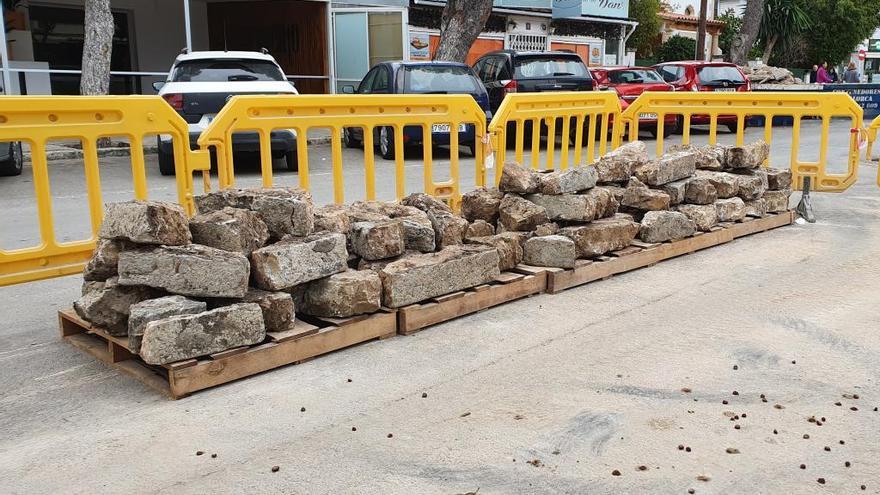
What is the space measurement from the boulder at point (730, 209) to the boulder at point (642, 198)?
90 centimetres

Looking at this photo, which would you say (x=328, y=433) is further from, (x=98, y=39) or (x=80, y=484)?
(x=98, y=39)

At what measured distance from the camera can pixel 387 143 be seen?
1399 cm

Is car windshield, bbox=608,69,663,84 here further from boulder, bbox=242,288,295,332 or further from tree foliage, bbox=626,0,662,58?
tree foliage, bbox=626,0,662,58

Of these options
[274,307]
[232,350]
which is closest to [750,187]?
[274,307]

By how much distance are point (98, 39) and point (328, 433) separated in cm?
1319

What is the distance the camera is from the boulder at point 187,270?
13.9 ft

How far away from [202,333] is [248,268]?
42 cm

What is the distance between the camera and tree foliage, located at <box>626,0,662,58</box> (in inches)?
1411

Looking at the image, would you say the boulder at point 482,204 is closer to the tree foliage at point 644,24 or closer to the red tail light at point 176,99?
the red tail light at point 176,99

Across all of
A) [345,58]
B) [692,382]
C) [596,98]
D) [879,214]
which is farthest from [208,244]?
[345,58]

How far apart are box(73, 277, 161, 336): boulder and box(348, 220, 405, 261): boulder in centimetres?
124

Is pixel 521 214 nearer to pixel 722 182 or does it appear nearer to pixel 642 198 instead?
pixel 642 198

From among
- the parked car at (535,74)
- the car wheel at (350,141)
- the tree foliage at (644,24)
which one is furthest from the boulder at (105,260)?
the tree foliage at (644,24)

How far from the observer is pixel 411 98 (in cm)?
682
